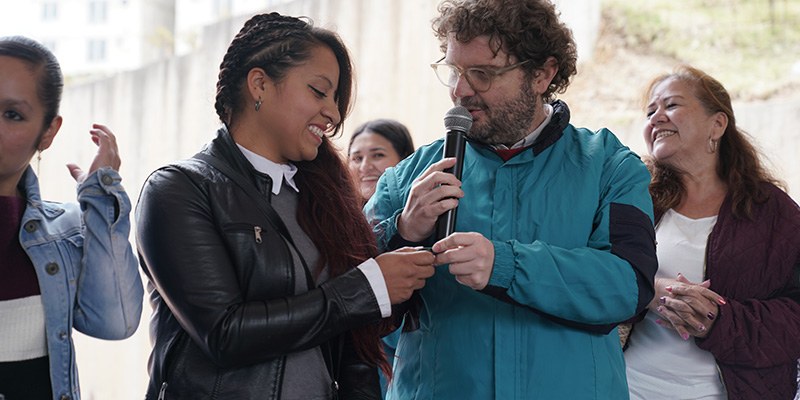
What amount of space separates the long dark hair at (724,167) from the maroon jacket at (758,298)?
6cm

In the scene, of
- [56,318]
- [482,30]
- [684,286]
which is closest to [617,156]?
[482,30]

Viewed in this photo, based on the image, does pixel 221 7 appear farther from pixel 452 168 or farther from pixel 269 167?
pixel 452 168

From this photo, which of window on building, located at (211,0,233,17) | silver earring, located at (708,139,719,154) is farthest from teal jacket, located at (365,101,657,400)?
window on building, located at (211,0,233,17)

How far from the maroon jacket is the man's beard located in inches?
40.3

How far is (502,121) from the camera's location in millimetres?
1938

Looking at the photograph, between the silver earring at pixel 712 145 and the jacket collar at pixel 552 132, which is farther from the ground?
the jacket collar at pixel 552 132

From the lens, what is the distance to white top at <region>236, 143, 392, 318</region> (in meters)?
1.57

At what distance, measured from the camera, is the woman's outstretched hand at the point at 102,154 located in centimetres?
174

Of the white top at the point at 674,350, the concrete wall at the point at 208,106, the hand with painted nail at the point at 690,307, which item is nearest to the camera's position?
the hand with painted nail at the point at 690,307

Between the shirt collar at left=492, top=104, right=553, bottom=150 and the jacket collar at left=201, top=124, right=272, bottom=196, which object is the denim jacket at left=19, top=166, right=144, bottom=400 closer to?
the jacket collar at left=201, top=124, right=272, bottom=196

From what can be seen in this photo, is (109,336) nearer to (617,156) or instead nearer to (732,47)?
(617,156)

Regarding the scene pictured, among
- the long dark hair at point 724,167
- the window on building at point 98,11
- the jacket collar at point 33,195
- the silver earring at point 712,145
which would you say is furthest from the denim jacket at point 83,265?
the window on building at point 98,11

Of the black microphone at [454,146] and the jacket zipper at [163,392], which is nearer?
the jacket zipper at [163,392]

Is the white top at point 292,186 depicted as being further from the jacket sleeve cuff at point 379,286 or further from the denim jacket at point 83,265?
the denim jacket at point 83,265
